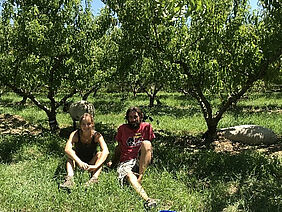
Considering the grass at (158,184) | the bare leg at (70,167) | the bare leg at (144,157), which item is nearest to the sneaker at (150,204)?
the grass at (158,184)

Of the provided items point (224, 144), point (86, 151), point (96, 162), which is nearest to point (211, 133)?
point (224, 144)

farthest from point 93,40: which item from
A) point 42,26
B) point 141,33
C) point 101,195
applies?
point 101,195

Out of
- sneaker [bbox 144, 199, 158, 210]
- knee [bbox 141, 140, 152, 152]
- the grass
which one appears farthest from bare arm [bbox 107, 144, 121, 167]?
sneaker [bbox 144, 199, 158, 210]

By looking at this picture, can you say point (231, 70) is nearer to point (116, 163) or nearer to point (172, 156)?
point (172, 156)

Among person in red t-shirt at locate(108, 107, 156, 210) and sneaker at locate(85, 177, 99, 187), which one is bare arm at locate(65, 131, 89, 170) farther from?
person in red t-shirt at locate(108, 107, 156, 210)

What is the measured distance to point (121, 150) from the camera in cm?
500

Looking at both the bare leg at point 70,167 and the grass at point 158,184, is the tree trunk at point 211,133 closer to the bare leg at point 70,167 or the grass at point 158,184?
the grass at point 158,184

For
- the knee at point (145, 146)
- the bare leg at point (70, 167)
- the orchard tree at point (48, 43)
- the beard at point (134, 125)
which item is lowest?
the bare leg at point (70, 167)

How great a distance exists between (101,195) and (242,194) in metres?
2.02

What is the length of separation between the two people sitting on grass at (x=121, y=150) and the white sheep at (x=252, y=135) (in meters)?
4.32

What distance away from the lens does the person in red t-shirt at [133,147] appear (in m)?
4.53

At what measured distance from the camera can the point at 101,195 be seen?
13.4ft

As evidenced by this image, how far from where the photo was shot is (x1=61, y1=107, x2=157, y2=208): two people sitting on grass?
4.53m

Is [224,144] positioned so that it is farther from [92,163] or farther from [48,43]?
[48,43]
